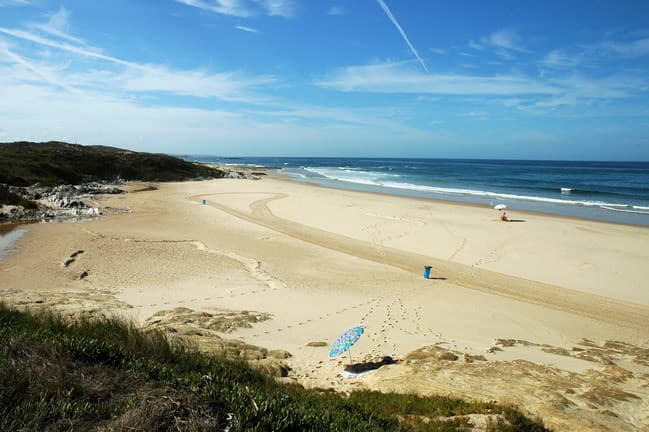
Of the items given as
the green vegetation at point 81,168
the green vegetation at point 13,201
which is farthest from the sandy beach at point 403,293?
the green vegetation at point 81,168

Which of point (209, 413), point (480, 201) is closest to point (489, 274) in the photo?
point (209, 413)

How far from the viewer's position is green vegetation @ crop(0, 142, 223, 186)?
1339 inches

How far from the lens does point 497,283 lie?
43.2 ft

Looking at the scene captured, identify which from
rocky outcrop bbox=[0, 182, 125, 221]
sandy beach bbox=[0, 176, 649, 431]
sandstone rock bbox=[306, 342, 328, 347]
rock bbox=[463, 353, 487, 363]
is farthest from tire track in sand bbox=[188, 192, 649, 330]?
rocky outcrop bbox=[0, 182, 125, 221]

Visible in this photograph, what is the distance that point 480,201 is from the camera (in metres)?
33.8

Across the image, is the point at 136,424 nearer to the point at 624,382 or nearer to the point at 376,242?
the point at 624,382

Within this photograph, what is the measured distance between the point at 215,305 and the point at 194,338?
10.2 ft

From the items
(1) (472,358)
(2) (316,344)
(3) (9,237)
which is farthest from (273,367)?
(3) (9,237)

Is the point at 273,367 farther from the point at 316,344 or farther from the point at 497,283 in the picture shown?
the point at 497,283

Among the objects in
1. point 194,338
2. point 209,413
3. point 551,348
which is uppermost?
point 209,413

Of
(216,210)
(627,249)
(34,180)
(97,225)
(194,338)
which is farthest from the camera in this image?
(34,180)

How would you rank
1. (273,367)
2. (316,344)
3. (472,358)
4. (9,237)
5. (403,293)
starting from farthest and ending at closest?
(9,237) → (403,293) → (316,344) → (472,358) → (273,367)

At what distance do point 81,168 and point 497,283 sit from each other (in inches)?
1721

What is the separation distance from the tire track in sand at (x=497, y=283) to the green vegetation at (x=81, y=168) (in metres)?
26.4
